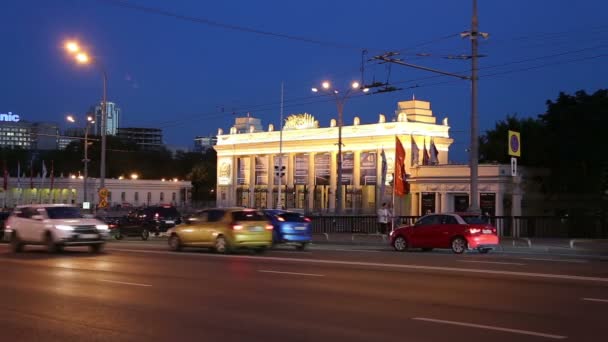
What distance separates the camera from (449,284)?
49.9 ft

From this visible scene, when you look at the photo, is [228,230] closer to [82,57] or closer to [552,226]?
[82,57]

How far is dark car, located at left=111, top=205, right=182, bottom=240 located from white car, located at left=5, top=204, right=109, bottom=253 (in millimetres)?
13244

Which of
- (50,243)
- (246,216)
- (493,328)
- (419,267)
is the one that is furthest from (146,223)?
(493,328)

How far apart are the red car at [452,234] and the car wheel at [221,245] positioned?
7071 millimetres

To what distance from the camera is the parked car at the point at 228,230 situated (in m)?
25.1

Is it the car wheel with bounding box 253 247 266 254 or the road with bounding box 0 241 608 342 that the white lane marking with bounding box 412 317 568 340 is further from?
the car wheel with bounding box 253 247 266 254

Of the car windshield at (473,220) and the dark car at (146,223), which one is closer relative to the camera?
the car windshield at (473,220)

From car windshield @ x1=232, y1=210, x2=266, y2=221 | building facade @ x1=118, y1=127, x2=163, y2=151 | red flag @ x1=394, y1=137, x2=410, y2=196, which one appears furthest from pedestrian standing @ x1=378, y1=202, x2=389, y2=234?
building facade @ x1=118, y1=127, x2=163, y2=151

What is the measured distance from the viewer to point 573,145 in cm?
4953

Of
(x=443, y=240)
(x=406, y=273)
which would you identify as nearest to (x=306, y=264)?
(x=406, y=273)

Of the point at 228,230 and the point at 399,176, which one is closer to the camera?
the point at 228,230

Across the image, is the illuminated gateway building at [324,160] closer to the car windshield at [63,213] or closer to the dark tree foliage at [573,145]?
the dark tree foliage at [573,145]

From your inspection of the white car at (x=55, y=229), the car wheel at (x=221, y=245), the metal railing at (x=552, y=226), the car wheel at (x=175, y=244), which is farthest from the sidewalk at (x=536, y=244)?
the white car at (x=55, y=229)

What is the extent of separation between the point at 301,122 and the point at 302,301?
84654mm
